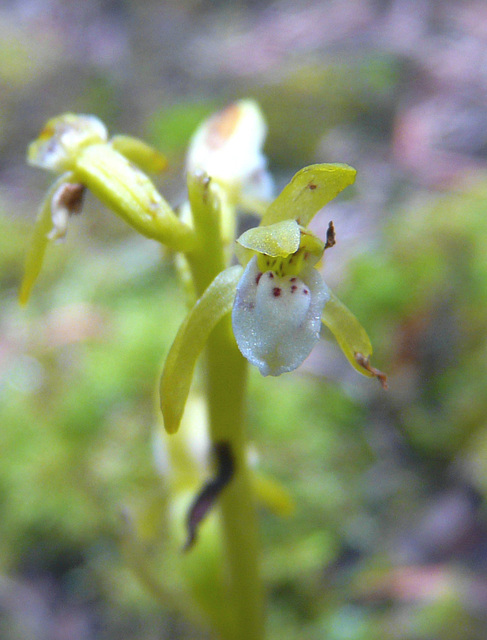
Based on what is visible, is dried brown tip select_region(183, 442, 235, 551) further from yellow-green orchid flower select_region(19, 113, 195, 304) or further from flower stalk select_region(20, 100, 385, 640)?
yellow-green orchid flower select_region(19, 113, 195, 304)

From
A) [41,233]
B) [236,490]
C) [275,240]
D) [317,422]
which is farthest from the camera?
[317,422]

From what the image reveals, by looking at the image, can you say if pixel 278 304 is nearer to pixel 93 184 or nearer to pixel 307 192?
pixel 307 192

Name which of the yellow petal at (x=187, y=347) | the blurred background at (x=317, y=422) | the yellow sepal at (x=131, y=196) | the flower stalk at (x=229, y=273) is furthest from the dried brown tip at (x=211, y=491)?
the blurred background at (x=317, y=422)

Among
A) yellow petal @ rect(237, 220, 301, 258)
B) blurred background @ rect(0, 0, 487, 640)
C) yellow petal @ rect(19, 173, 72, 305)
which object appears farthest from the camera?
blurred background @ rect(0, 0, 487, 640)

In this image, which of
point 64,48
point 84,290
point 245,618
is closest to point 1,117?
point 64,48

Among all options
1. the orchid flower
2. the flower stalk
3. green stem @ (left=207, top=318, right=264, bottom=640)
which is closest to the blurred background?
the orchid flower

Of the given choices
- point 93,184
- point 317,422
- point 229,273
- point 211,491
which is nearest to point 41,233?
point 93,184
